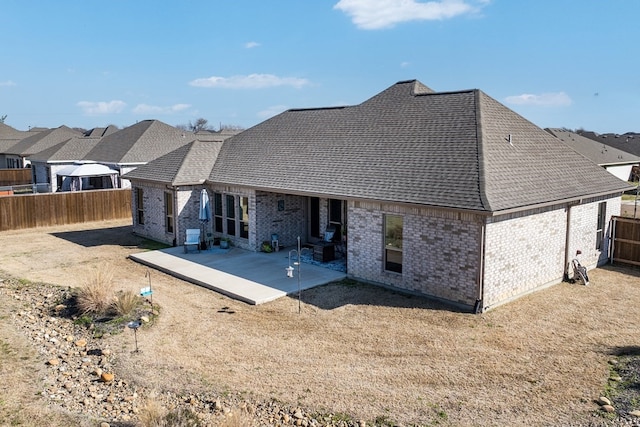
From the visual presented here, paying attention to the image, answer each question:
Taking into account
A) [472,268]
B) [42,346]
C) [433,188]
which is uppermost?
[433,188]

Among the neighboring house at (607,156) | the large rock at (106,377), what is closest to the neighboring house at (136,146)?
the large rock at (106,377)

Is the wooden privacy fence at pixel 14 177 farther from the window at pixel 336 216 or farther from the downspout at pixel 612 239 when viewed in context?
the downspout at pixel 612 239

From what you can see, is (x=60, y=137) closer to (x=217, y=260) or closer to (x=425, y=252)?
(x=217, y=260)

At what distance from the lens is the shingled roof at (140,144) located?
34.4 meters

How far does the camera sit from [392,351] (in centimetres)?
1040

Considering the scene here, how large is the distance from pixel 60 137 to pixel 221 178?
36.3 m

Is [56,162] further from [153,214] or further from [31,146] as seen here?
[153,214]

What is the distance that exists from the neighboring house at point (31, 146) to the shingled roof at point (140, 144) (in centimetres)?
1106

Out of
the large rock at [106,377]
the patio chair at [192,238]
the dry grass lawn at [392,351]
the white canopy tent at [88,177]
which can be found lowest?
the large rock at [106,377]

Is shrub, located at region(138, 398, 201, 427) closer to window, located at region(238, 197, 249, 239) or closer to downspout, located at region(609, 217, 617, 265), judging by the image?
window, located at region(238, 197, 249, 239)

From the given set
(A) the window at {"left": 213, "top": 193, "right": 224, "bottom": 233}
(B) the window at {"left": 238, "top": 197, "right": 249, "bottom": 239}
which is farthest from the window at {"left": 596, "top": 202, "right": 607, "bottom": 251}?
(A) the window at {"left": 213, "top": 193, "right": 224, "bottom": 233}

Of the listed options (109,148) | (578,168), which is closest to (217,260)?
(578,168)

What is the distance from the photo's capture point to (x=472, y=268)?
41.3ft

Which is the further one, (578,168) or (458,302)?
(578,168)
